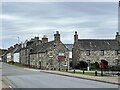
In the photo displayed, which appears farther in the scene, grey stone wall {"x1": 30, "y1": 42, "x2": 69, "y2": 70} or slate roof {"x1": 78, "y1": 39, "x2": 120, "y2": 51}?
slate roof {"x1": 78, "y1": 39, "x2": 120, "y2": 51}

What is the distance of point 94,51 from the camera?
302ft

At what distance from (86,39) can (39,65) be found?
48.8 ft

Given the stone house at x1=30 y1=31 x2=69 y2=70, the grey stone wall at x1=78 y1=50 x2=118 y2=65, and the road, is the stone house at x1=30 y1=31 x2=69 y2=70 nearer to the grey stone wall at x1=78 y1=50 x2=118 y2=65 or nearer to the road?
the grey stone wall at x1=78 y1=50 x2=118 y2=65

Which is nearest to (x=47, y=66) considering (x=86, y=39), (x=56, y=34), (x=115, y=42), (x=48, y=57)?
(x=48, y=57)

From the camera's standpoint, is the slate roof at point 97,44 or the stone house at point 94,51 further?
the slate roof at point 97,44

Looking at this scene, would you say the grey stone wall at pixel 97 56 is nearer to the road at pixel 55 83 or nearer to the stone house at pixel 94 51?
the stone house at pixel 94 51

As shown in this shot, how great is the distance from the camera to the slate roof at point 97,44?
92.9m

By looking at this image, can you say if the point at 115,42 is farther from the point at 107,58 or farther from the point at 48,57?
the point at 48,57

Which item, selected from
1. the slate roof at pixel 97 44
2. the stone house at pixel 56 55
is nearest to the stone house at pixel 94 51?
the slate roof at pixel 97 44

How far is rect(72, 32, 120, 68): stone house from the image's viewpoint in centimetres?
9188

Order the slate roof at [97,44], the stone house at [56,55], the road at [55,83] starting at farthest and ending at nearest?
the slate roof at [97,44]
the stone house at [56,55]
the road at [55,83]

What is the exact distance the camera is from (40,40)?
383 feet

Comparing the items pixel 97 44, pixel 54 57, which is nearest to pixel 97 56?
pixel 97 44

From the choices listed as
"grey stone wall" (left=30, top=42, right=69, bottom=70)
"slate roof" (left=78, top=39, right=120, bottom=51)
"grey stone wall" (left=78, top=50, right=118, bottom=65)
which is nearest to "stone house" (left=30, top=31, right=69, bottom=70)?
"grey stone wall" (left=30, top=42, right=69, bottom=70)
